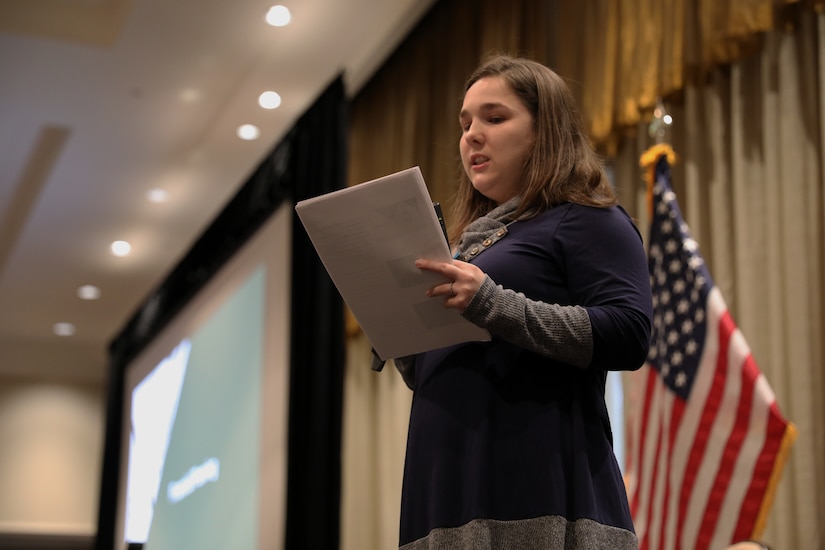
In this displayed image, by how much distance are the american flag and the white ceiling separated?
A: 267 centimetres

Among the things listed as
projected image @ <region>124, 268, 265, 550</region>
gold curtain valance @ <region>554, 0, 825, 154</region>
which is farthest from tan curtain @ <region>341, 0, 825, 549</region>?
projected image @ <region>124, 268, 265, 550</region>

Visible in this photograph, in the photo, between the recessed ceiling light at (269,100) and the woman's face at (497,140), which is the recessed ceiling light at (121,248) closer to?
the recessed ceiling light at (269,100)

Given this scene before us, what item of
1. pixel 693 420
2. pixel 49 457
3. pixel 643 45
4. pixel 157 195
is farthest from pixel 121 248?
pixel 693 420

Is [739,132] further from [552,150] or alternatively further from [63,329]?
[63,329]

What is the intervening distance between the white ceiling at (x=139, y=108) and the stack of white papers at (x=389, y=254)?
4.12m

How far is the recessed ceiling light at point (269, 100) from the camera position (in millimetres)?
6380

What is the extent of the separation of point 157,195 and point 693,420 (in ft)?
16.7

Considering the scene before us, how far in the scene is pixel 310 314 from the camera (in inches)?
207

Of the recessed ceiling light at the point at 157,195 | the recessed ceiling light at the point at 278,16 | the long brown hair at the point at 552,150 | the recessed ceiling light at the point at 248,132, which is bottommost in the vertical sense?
the long brown hair at the point at 552,150

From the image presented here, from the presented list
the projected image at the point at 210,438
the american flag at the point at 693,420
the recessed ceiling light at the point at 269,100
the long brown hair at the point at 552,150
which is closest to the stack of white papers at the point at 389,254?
the long brown hair at the point at 552,150

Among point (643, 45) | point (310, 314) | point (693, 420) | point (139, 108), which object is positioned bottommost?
point (693, 420)

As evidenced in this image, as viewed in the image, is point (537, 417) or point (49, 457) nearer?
point (537, 417)

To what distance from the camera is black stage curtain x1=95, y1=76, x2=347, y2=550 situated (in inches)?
197

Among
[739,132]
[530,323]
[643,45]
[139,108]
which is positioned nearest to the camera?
[530,323]
